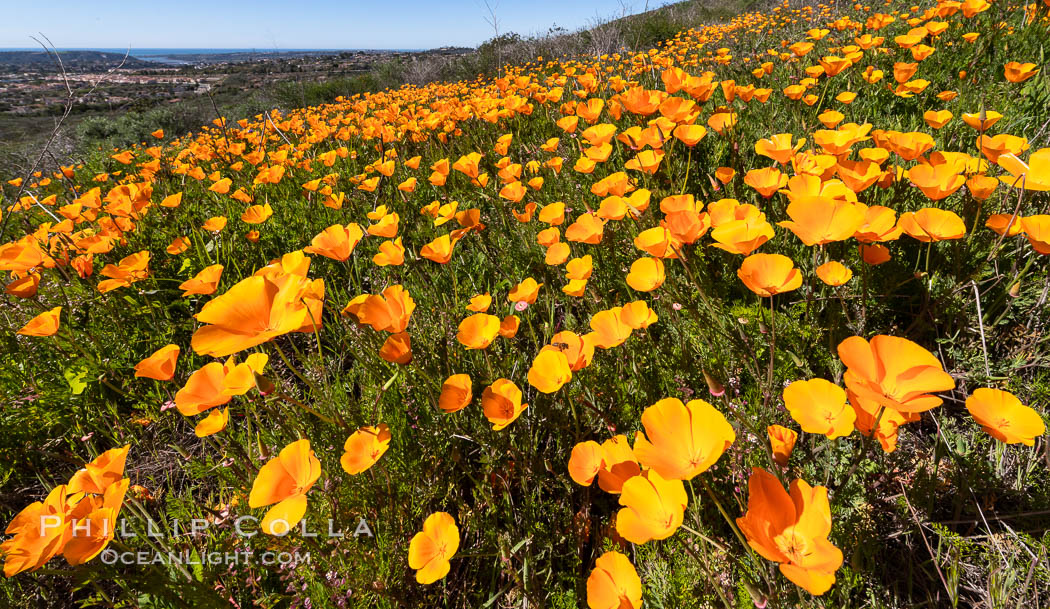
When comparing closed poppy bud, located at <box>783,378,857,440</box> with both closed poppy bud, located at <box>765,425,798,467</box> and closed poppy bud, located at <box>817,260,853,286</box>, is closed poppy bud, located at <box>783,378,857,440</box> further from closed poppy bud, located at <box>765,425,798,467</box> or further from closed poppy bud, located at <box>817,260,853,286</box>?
closed poppy bud, located at <box>817,260,853,286</box>

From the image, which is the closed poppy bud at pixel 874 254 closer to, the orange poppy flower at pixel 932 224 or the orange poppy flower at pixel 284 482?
the orange poppy flower at pixel 932 224

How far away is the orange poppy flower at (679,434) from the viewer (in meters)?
1.00

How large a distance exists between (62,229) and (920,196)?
445 centimetres

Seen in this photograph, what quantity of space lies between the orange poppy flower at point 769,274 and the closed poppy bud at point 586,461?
0.64 metres

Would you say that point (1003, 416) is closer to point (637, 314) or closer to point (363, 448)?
point (637, 314)

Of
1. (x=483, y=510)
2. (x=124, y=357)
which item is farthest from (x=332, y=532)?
(x=124, y=357)

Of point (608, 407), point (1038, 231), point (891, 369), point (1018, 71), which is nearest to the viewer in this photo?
point (891, 369)

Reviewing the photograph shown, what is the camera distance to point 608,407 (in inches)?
67.1

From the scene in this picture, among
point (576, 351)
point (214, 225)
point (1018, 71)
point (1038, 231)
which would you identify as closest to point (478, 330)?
point (576, 351)

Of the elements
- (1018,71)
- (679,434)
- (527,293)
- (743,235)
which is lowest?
(679,434)

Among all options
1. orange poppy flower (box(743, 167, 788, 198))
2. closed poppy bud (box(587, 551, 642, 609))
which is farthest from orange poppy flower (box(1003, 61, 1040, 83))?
closed poppy bud (box(587, 551, 642, 609))

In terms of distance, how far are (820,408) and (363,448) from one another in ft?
4.06

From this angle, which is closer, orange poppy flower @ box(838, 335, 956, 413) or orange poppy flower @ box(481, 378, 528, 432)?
orange poppy flower @ box(838, 335, 956, 413)

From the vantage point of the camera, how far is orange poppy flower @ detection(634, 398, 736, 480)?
100 centimetres
